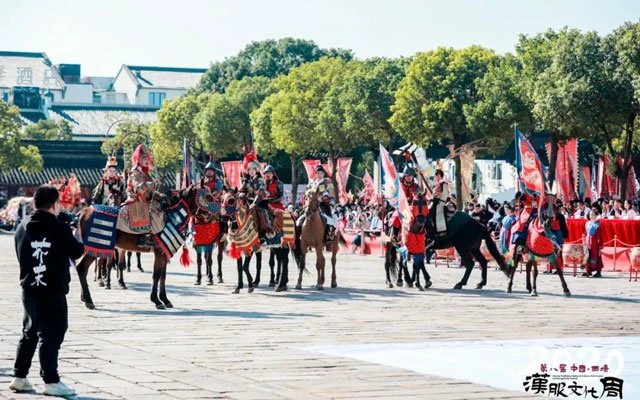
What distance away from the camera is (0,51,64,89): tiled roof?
Result: 16325 cm

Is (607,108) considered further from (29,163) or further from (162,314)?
(29,163)

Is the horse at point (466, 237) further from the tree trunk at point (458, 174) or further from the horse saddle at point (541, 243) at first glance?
the tree trunk at point (458, 174)

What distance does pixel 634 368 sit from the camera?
507 inches

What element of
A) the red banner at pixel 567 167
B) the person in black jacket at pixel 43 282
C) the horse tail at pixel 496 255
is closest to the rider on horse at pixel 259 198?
the horse tail at pixel 496 255

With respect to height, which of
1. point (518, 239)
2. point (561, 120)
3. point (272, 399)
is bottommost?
point (272, 399)

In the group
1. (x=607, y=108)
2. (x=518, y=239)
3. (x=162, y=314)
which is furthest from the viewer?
(x=607, y=108)

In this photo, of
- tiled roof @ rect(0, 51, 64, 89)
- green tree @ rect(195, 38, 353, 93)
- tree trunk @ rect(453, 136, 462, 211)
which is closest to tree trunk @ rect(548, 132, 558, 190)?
tree trunk @ rect(453, 136, 462, 211)

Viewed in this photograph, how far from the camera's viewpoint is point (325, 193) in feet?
79.7

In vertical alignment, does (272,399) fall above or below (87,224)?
below

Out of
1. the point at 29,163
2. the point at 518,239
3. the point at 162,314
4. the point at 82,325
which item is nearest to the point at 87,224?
the point at 162,314

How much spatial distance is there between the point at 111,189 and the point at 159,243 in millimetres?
4508

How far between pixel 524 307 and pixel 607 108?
24.6 meters

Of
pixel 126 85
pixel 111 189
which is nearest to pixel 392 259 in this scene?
pixel 111 189

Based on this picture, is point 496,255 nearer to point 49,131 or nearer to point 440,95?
point 440,95
